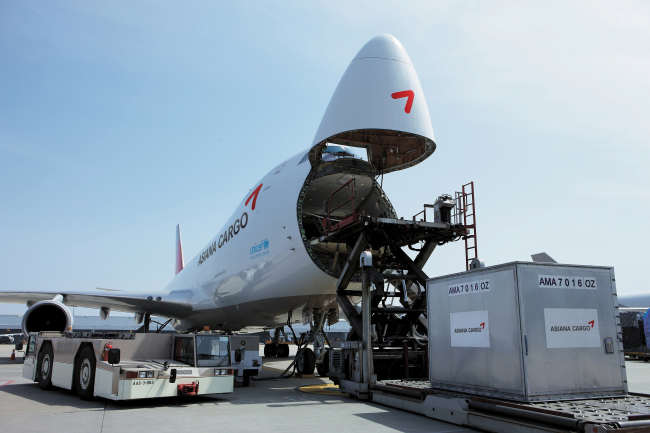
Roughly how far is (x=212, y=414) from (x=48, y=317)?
1128cm

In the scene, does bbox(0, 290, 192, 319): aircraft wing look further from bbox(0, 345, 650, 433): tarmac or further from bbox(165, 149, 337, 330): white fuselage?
bbox(0, 345, 650, 433): tarmac

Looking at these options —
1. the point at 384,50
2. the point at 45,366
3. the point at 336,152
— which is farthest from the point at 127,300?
the point at 384,50

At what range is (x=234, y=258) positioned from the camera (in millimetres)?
15578

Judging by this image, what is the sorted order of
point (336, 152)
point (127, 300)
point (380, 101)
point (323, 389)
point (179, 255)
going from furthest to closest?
point (179, 255) < point (127, 300) < point (336, 152) < point (323, 389) < point (380, 101)

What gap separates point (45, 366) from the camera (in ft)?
35.9

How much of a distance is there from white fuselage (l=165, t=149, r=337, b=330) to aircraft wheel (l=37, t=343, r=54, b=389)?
17.5 feet

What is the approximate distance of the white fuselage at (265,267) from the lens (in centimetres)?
1252

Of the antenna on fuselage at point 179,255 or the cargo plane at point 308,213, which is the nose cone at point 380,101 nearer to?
the cargo plane at point 308,213

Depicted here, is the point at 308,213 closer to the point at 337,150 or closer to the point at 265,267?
the point at 265,267

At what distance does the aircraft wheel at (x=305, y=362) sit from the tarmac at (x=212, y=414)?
3197 millimetres

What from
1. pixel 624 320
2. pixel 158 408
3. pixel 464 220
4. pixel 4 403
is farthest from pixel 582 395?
pixel 624 320

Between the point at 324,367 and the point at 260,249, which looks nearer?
the point at 324,367

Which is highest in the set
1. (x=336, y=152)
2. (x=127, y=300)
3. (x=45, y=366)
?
(x=336, y=152)

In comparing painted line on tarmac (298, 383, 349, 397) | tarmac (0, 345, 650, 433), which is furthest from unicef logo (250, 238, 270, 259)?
tarmac (0, 345, 650, 433)
